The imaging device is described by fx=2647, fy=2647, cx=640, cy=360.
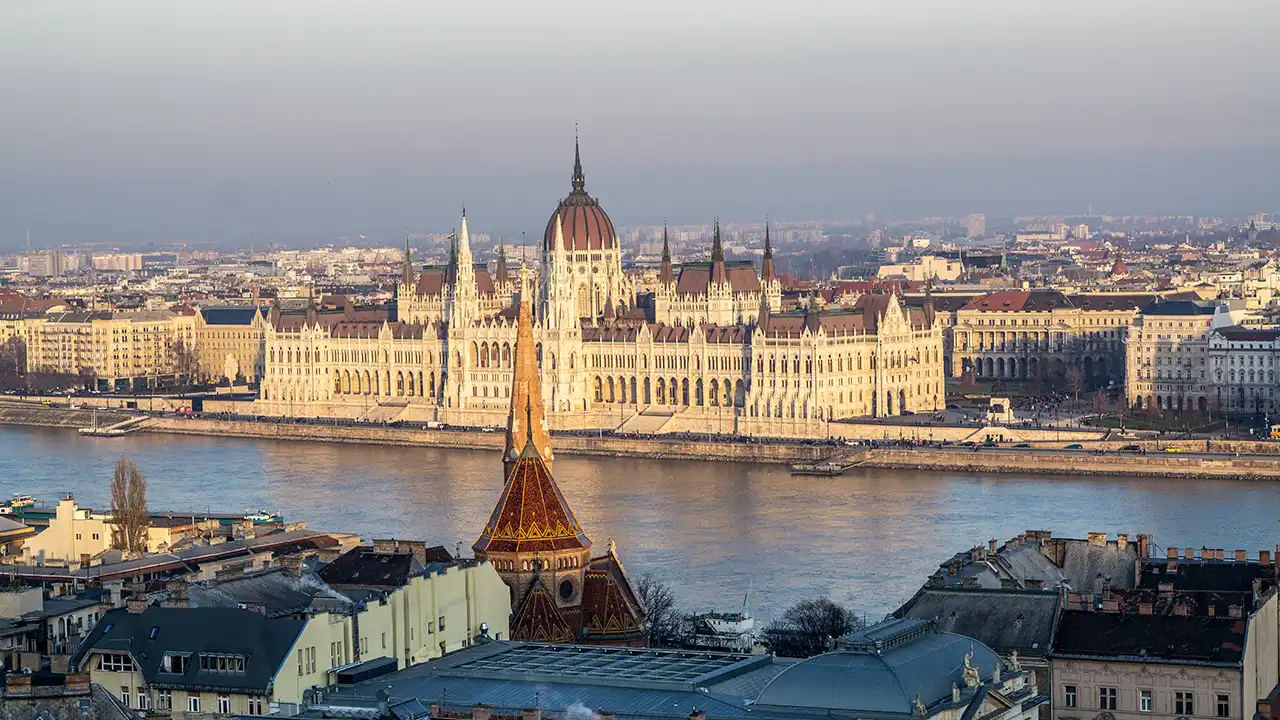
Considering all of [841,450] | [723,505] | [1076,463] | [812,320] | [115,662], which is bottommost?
[723,505]

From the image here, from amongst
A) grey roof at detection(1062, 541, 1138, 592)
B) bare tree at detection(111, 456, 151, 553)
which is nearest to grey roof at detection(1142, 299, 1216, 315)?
bare tree at detection(111, 456, 151, 553)

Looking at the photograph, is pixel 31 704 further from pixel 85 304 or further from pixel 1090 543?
pixel 85 304

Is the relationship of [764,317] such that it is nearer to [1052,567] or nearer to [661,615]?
[661,615]

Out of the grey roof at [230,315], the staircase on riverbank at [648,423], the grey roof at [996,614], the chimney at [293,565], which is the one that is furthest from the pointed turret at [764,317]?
the grey roof at [996,614]

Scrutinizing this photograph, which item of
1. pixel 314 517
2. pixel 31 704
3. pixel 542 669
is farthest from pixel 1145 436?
pixel 31 704

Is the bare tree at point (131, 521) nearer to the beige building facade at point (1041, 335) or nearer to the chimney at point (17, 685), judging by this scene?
the chimney at point (17, 685)

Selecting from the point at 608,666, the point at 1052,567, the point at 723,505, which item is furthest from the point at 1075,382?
the point at 608,666
